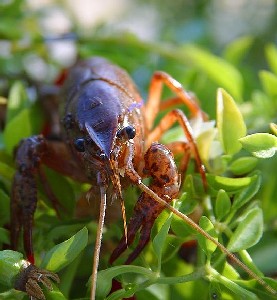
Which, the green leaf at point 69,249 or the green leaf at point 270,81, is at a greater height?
the green leaf at point 270,81

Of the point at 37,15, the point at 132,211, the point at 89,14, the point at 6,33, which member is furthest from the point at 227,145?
the point at 89,14

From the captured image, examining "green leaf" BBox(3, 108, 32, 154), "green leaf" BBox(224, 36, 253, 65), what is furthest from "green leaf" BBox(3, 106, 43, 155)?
"green leaf" BBox(224, 36, 253, 65)

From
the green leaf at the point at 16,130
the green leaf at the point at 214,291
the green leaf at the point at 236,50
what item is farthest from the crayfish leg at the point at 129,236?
the green leaf at the point at 236,50

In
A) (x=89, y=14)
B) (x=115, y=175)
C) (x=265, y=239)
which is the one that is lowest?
(x=89, y=14)

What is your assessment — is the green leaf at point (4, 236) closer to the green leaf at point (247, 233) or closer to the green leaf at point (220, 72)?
the green leaf at point (247, 233)

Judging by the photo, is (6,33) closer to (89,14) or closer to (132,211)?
(132,211)

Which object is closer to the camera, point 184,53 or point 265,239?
point 265,239

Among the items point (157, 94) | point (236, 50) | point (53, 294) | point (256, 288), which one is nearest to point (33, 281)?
point (53, 294)

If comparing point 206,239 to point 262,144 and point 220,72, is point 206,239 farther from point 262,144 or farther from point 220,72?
point 220,72
